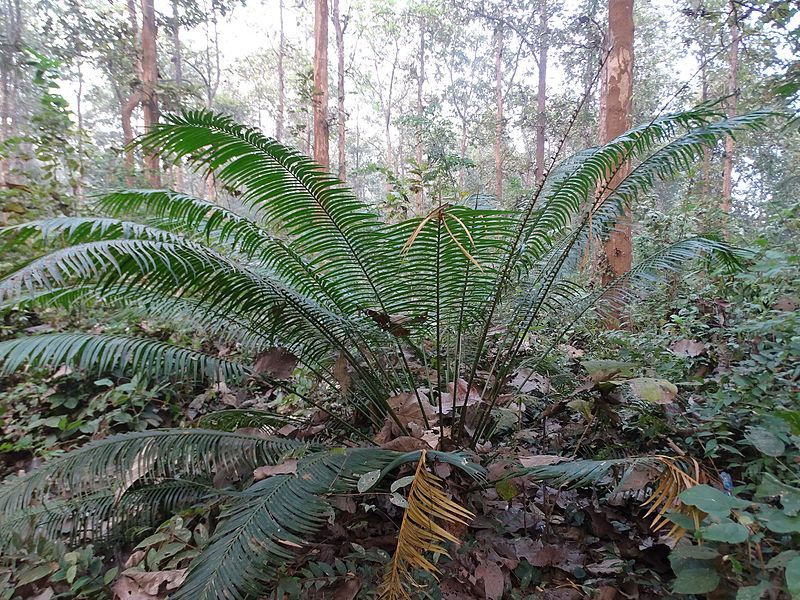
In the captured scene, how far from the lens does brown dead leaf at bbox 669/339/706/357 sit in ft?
7.87

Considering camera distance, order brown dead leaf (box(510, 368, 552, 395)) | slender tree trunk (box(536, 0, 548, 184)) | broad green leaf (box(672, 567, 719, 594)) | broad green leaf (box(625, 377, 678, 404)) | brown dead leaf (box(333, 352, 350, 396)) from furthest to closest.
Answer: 1. slender tree trunk (box(536, 0, 548, 184))
2. brown dead leaf (box(510, 368, 552, 395))
3. brown dead leaf (box(333, 352, 350, 396))
4. broad green leaf (box(625, 377, 678, 404))
5. broad green leaf (box(672, 567, 719, 594))

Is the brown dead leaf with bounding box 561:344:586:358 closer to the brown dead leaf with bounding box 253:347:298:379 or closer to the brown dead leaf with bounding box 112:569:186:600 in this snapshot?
the brown dead leaf with bounding box 253:347:298:379

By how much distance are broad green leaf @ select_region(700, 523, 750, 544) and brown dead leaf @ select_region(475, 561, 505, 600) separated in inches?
28.7

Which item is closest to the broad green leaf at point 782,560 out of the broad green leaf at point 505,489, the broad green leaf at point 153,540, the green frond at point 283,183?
the broad green leaf at point 505,489

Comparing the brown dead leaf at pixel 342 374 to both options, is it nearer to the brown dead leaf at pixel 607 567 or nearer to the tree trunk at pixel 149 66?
the brown dead leaf at pixel 607 567

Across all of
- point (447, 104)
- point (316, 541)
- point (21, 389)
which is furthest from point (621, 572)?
point (447, 104)

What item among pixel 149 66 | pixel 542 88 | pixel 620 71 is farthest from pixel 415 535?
pixel 542 88

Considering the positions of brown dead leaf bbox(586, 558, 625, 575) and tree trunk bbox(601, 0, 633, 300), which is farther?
tree trunk bbox(601, 0, 633, 300)

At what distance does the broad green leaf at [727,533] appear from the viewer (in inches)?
41.5

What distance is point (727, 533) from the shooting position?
1.07 meters

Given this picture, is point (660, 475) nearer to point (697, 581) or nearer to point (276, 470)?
point (697, 581)

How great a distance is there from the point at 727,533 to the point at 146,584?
1842 millimetres

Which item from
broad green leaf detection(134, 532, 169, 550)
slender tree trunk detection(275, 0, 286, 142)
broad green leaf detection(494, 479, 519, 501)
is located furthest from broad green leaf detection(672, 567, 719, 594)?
slender tree trunk detection(275, 0, 286, 142)

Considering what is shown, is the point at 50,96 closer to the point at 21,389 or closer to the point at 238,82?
the point at 21,389
